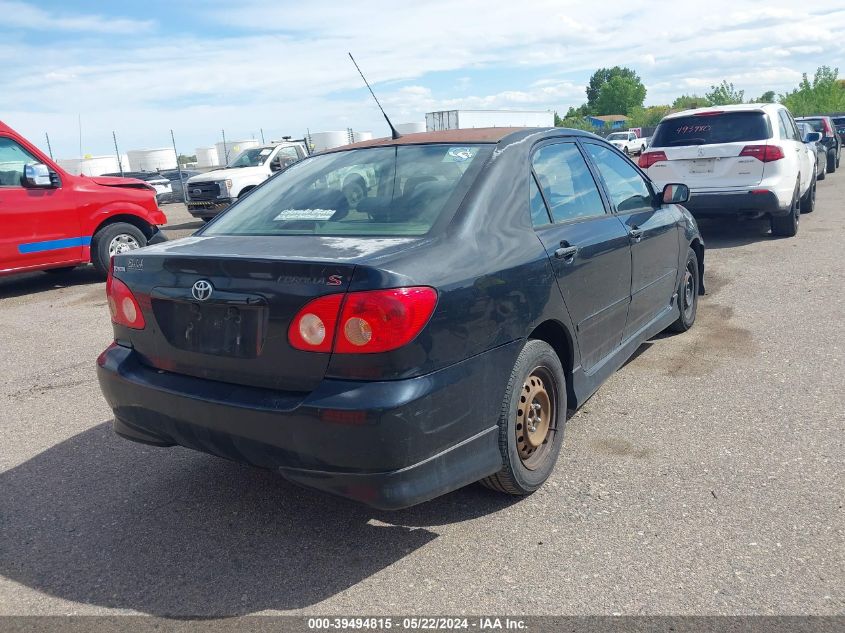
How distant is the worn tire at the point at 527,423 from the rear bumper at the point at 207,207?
13.4 meters

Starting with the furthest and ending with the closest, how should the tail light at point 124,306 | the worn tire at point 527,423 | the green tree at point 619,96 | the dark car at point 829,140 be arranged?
the green tree at point 619,96 < the dark car at point 829,140 < the tail light at point 124,306 < the worn tire at point 527,423

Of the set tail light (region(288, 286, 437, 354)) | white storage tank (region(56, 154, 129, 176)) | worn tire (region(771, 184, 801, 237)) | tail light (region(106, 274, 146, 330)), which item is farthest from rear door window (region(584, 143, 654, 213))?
white storage tank (region(56, 154, 129, 176))

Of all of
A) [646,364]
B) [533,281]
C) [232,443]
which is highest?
[533,281]

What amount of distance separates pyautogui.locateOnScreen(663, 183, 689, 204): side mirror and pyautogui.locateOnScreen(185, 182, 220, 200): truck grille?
1243 centimetres

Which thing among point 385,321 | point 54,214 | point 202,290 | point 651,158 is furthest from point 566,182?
point 54,214

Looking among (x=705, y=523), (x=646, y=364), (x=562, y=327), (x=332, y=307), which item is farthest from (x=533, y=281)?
(x=646, y=364)

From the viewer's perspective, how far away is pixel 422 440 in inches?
109

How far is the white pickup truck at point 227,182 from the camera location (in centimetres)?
1598

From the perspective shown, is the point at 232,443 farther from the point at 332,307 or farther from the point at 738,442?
the point at 738,442

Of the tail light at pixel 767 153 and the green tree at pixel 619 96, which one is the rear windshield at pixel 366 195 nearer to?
the tail light at pixel 767 153

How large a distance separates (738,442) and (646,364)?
144 cm

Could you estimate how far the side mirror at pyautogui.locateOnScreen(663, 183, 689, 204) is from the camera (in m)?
5.20

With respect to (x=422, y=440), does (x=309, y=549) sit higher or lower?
lower

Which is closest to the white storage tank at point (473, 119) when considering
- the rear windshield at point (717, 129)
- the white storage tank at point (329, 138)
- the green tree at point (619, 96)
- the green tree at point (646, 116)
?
the white storage tank at point (329, 138)
